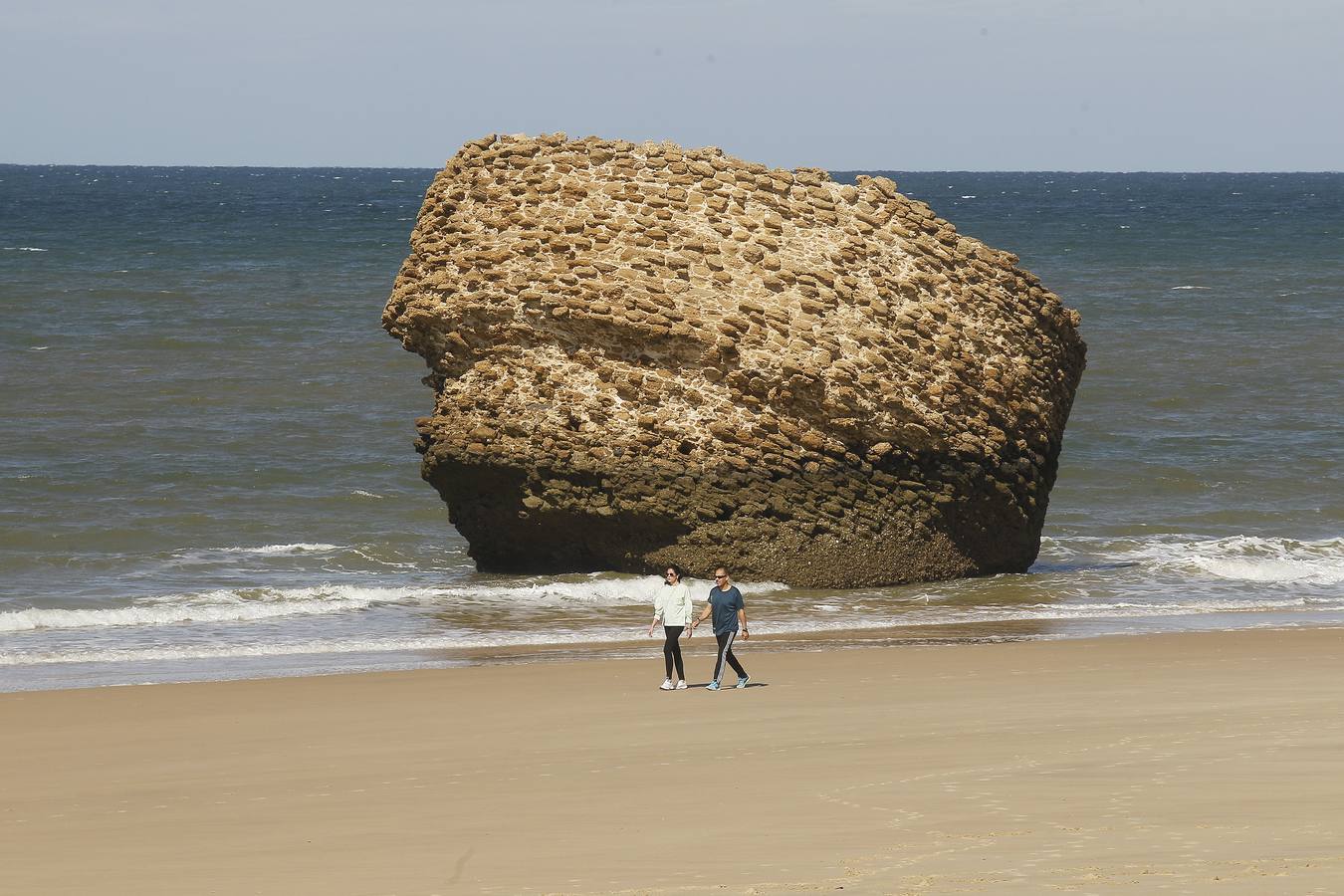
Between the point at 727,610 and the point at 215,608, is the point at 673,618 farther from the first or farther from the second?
the point at 215,608

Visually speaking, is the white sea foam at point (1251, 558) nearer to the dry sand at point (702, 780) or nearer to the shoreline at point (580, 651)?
the shoreline at point (580, 651)

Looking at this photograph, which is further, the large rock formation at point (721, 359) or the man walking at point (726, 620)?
the large rock formation at point (721, 359)

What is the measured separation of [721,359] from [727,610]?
3.14 meters

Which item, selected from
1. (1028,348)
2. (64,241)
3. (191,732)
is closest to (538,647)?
(191,732)

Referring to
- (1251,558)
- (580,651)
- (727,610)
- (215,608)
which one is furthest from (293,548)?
(1251,558)

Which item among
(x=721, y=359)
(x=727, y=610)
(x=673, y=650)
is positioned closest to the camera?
(x=673, y=650)

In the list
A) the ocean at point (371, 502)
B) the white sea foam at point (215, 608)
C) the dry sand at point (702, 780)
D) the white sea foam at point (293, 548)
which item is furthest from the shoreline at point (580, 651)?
the white sea foam at point (293, 548)

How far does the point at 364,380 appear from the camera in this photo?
30.1 meters

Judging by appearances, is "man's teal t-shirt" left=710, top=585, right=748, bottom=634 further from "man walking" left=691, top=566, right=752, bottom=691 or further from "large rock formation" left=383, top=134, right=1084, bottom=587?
"large rock formation" left=383, top=134, right=1084, bottom=587

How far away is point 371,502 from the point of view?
69.5 ft

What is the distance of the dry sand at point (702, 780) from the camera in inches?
290

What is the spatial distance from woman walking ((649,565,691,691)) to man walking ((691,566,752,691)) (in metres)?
0.12

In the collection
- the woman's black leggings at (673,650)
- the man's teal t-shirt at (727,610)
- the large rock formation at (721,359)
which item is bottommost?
the woman's black leggings at (673,650)

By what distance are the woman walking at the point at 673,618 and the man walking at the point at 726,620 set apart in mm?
119
